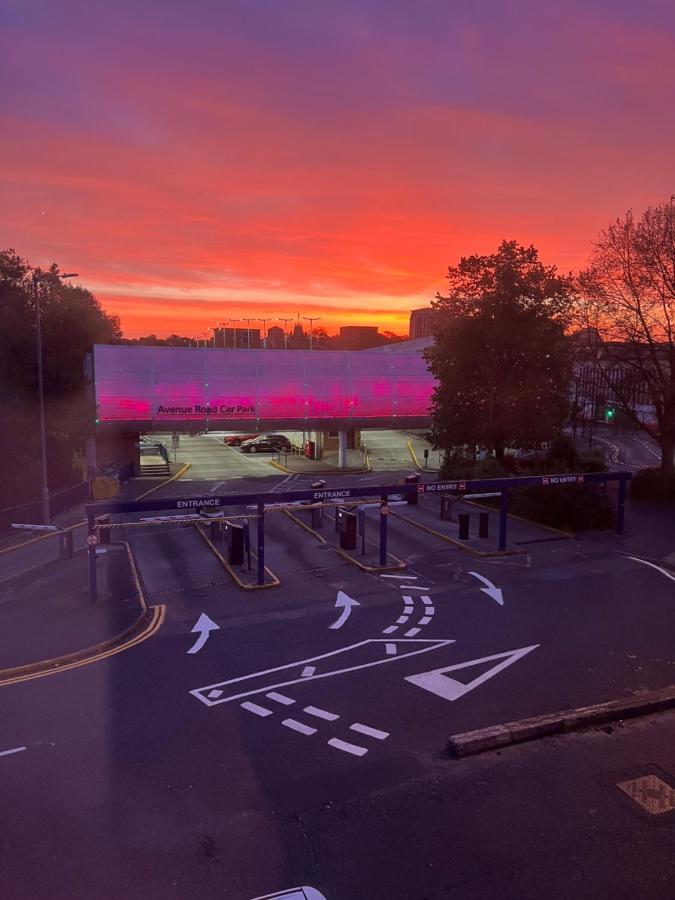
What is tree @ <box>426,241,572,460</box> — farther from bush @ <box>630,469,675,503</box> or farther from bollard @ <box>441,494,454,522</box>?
bollard @ <box>441,494,454,522</box>

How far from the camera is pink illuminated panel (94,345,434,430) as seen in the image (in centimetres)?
4288

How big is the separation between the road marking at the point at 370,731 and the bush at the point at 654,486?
88.8 feet

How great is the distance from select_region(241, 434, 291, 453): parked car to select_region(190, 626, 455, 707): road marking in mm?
44648

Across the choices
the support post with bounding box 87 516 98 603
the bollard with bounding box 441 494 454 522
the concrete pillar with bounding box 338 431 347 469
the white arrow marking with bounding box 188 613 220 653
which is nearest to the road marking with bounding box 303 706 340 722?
the white arrow marking with bounding box 188 613 220 653

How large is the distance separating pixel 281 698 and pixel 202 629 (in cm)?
437

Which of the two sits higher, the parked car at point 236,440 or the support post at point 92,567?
the support post at point 92,567

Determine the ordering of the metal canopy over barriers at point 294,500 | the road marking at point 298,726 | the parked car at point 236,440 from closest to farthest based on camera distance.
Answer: the road marking at point 298,726 < the metal canopy over barriers at point 294,500 < the parked car at point 236,440

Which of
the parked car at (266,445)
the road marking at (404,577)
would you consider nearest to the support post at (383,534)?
the road marking at (404,577)

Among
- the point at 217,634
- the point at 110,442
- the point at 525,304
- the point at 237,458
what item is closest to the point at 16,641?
the point at 217,634

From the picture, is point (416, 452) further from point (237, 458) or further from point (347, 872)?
point (347, 872)

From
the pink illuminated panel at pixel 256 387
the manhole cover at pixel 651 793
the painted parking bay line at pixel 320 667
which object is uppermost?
the pink illuminated panel at pixel 256 387

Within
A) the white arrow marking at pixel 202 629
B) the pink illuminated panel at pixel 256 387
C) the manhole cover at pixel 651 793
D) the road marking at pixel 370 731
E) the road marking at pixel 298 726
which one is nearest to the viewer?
the manhole cover at pixel 651 793

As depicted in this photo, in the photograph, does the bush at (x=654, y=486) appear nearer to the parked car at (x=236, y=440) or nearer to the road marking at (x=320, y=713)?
the road marking at (x=320, y=713)

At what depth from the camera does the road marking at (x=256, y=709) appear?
36.5ft
